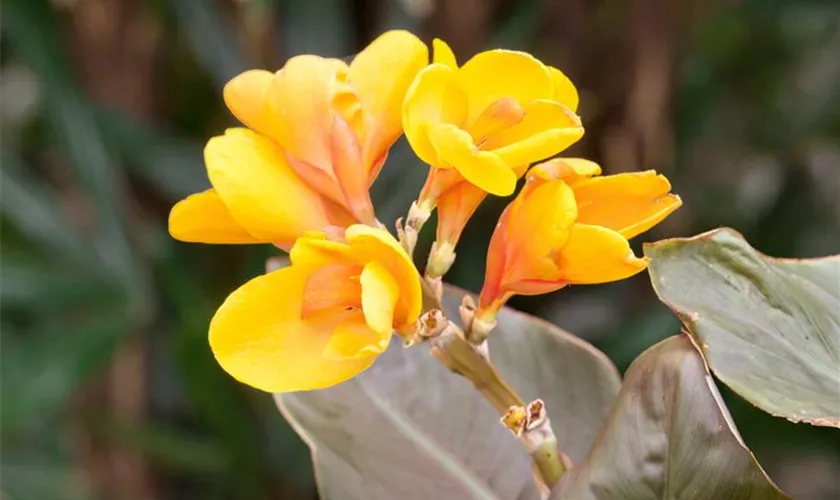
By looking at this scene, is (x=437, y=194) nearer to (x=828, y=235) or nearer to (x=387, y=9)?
(x=387, y=9)

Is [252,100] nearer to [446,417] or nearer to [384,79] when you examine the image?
[384,79]

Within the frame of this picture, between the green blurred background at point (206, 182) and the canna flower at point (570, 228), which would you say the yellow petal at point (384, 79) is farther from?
the green blurred background at point (206, 182)

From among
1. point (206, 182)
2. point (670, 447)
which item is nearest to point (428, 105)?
point (670, 447)

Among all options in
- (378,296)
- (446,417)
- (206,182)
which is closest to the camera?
(378,296)

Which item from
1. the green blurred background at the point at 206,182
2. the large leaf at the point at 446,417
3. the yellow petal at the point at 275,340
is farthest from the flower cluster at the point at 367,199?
the green blurred background at the point at 206,182

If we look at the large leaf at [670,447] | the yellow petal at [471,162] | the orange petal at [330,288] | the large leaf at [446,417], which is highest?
the yellow petal at [471,162]

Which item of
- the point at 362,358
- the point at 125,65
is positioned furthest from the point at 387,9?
the point at 362,358

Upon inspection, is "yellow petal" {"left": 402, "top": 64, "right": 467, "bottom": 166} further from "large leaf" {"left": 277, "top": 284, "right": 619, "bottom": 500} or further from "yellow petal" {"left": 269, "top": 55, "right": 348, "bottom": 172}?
"large leaf" {"left": 277, "top": 284, "right": 619, "bottom": 500}
